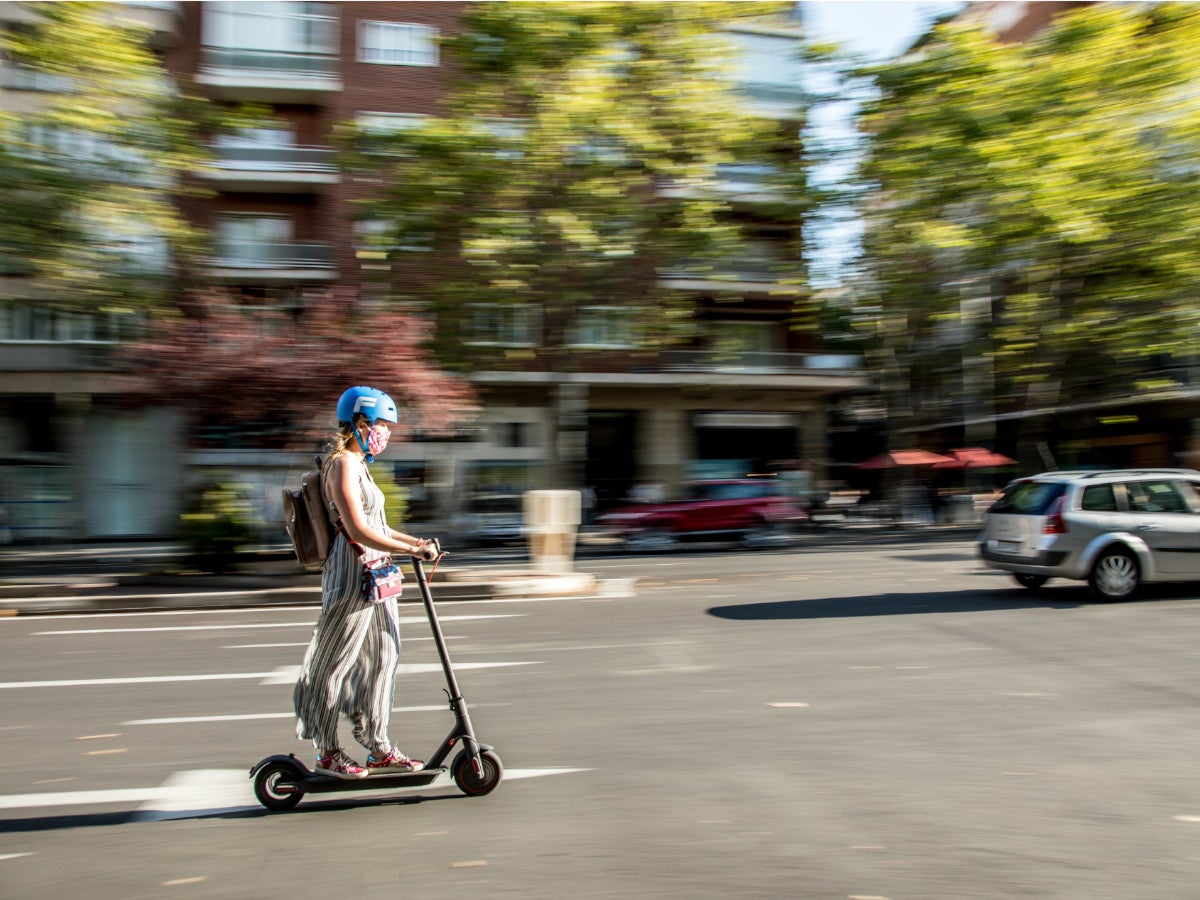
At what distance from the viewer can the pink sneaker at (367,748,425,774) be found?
4461mm

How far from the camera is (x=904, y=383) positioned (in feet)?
108

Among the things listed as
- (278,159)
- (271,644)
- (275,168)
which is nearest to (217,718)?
(271,644)

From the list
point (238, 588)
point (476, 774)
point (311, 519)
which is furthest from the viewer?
point (238, 588)

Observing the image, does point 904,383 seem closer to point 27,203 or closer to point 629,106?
point 629,106

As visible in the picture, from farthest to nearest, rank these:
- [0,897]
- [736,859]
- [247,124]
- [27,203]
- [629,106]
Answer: [629,106]
[247,124]
[27,203]
[736,859]
[0,897]

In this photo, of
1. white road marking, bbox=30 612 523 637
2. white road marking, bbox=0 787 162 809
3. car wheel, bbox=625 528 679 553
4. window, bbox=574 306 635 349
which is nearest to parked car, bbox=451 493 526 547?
car wheel, bbox=625 528 679 553

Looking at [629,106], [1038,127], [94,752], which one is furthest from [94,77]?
[1038,127]

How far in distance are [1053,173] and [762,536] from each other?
31.4ft

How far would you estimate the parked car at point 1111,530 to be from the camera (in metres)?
10.7

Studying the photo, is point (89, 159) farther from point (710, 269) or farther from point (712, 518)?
point (712, 518)

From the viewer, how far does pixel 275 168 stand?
30406 mm

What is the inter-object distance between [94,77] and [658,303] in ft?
35.9

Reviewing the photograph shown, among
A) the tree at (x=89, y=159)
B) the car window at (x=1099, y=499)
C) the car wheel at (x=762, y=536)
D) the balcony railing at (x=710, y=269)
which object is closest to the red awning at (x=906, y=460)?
the balcony railing at (x=710, y=269)

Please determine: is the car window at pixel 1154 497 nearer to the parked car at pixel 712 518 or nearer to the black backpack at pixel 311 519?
the black backpack at pixel 311 519
